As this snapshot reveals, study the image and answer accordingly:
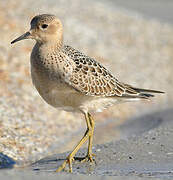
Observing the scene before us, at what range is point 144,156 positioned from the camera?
854cm

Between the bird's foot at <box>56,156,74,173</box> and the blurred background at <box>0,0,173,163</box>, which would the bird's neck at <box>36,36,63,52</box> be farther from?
the blurred background at <box>0,0,173,163</box>

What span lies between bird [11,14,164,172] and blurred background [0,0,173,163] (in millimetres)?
1817

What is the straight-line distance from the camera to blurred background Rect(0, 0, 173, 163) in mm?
10375

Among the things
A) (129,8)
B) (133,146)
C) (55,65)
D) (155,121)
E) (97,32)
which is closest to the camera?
(55,65)

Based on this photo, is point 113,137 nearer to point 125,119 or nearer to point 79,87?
point 125,119

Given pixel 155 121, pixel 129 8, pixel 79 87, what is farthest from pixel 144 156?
pixel 129 8

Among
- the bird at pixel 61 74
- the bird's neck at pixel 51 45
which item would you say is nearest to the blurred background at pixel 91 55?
the bird at pixel 61 74

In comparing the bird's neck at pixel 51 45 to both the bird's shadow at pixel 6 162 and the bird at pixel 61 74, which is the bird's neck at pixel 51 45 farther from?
the bird's shadow at pixel 6 162

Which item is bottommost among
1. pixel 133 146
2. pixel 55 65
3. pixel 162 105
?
pixel 162 105

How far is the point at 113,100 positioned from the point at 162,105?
211 inches

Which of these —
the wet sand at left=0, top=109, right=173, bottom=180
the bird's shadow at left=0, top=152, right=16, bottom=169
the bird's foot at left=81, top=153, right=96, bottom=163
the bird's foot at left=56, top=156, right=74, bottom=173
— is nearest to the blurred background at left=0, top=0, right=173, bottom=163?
the bird's shadow at left=0, top=152, right=16, bottom=169

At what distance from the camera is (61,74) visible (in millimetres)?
7660

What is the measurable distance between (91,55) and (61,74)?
7258 mm

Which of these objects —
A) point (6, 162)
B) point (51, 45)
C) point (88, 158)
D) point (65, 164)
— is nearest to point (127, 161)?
point (88, 158)
